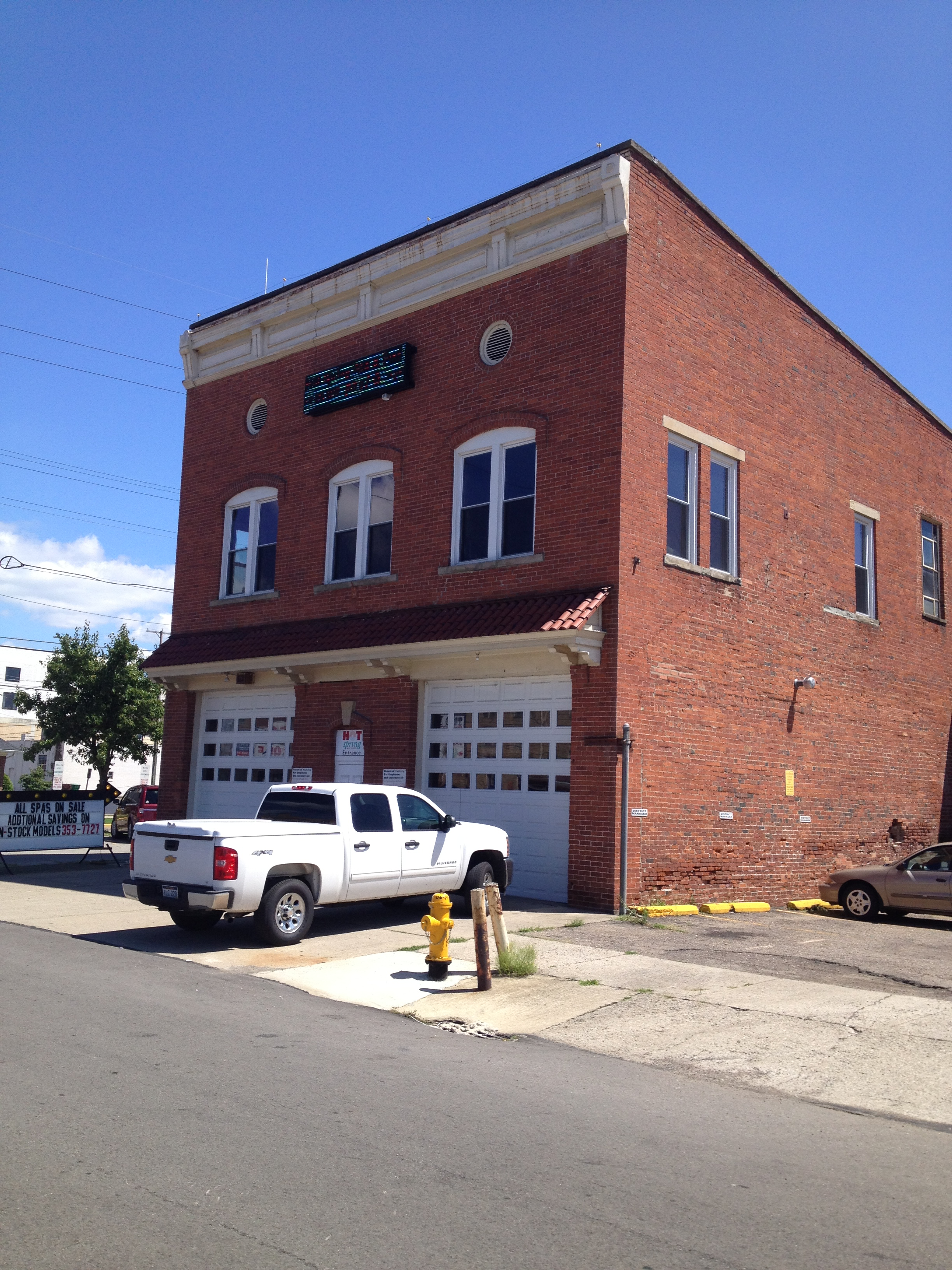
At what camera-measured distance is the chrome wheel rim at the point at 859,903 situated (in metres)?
17.1

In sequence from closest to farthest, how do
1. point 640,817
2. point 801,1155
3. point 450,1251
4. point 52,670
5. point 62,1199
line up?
point 450,1251
point 62,1199
point 801,1155
point 640,817
point 52,670

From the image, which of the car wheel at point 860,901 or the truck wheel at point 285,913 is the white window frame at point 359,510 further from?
the car wheel at point 860,901

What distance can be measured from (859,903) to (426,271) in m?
→ 12.9

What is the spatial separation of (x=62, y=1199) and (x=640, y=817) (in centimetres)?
1167

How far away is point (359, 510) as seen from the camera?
65.7 feet

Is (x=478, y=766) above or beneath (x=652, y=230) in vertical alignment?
beneath

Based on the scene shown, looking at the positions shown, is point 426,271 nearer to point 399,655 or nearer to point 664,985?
point 399,655

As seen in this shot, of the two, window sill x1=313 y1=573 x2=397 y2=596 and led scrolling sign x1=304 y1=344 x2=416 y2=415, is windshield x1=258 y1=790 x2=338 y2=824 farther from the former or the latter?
led scrolling sign x1=304 y1=344 x2=416 y2=415

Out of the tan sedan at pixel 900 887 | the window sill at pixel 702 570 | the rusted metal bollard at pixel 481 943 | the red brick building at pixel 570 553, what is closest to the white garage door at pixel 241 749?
the red brick building at pixel 570 553

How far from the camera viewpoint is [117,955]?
11.4 meters

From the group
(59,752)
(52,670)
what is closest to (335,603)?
(52,670)

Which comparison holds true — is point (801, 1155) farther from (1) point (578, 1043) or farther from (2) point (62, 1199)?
(2) point (62, 1199)

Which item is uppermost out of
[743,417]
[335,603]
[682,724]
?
[743,417]

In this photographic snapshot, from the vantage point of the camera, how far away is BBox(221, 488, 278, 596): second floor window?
2173cm
